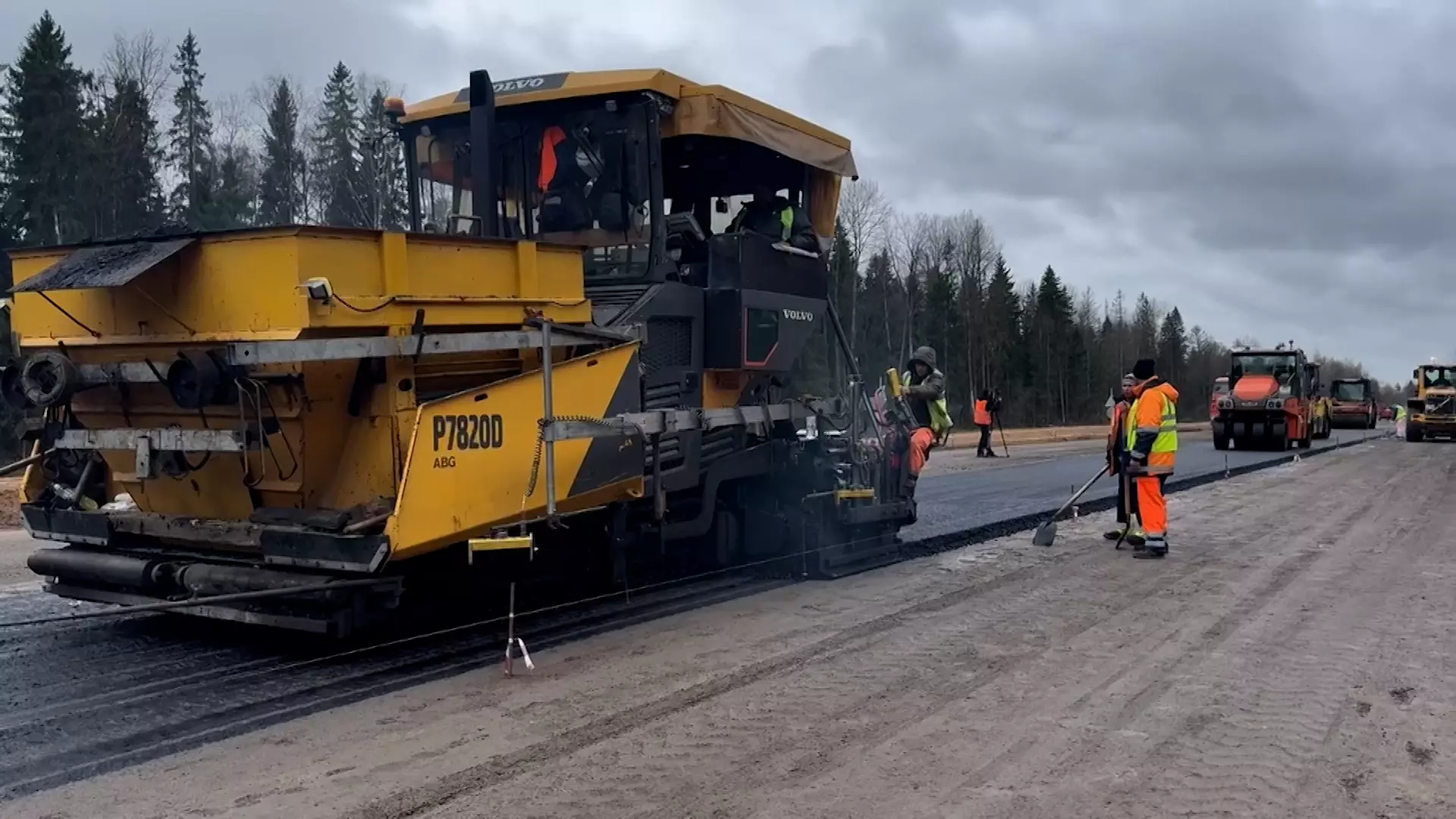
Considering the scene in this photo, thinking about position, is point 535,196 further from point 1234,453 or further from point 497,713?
point 1234,453

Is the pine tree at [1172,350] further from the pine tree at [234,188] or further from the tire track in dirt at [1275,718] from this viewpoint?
the tire track in dirt at [1275,718]

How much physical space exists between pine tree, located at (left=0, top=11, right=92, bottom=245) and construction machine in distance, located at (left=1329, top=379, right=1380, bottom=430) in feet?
152

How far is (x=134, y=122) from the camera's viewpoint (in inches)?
1422

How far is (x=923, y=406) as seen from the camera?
389 inches

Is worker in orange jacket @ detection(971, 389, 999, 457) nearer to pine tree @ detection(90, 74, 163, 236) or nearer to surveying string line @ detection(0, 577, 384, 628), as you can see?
surveying string line @ detection(0, 577, 384, 628)

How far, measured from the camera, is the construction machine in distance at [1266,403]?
93.3ft

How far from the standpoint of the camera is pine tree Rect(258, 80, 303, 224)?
133ft

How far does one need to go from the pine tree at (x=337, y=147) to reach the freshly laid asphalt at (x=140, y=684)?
90.4 ft

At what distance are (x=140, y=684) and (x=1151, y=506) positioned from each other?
787 cm

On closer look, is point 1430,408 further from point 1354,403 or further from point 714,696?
point 714,696

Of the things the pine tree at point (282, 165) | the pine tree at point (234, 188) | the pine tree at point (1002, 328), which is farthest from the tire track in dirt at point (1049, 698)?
the pine tree at point (1002, 328)

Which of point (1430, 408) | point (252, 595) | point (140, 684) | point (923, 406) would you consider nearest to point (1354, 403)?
point (1430, 408)

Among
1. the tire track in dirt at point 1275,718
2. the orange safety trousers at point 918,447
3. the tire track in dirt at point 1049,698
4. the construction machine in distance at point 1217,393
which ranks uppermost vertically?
the construction machine in distance at point 1217,393

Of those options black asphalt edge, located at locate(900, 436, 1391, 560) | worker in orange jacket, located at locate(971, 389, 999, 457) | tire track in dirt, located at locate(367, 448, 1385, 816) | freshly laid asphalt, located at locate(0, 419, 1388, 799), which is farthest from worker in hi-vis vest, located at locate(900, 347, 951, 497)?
worker in orange jacket, located at locate(971, 389, 999, 457)
